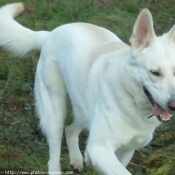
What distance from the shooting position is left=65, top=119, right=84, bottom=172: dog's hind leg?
20.0 feet

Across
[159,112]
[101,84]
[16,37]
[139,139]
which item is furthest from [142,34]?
[16,37]

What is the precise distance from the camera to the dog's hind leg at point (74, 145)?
610 cm

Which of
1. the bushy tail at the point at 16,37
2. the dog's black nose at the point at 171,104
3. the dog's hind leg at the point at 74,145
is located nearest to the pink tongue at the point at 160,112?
the dog's black nose at the point at 171,104

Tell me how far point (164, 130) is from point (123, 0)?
3.82 m

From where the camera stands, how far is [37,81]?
6.16 m

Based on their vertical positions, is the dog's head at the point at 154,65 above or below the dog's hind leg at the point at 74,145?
above

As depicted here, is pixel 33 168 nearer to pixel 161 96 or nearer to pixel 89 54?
pixel 89 54

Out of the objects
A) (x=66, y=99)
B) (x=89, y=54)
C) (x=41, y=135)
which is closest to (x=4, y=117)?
(x=41, y=135)

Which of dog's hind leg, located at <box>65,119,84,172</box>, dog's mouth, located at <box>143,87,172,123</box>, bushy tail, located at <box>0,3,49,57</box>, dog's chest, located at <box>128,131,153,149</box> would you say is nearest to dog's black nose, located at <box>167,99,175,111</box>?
dog's mouth, located at <box>143,87,172,123</box>

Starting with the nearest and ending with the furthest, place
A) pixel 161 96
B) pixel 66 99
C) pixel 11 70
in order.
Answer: pixel 161 96, pixel 66 99, pixel 11 70

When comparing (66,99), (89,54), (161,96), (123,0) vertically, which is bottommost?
(123,0)

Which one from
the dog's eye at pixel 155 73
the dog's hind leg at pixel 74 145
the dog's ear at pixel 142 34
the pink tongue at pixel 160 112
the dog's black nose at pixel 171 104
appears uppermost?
the dog's ear at pixel 142 34

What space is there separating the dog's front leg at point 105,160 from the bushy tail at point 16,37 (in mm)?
1528

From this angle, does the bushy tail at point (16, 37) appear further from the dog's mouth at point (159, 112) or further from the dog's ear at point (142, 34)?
the dog's mouth at point (159, 112)
